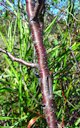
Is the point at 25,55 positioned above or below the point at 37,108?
above

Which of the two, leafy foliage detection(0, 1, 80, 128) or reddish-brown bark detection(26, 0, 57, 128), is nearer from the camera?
reddish-brown bark detection(26, 0, 57, 128)

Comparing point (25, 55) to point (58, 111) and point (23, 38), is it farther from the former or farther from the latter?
point (58, 111)

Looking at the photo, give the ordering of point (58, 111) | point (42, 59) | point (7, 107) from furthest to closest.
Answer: point (7, 107) < point (58, 111) < point (42, 59)

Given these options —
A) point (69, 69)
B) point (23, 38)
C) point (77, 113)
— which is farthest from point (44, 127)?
point (23, 38)

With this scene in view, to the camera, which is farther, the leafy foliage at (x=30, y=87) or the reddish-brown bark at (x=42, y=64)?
the leafy foliage at (x=30, y=87)

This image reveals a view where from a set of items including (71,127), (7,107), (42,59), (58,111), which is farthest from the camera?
(7,107)

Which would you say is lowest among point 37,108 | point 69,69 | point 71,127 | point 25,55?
point 71,127

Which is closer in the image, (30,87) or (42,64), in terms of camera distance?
(42,64)

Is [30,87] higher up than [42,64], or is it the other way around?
[42,64]
